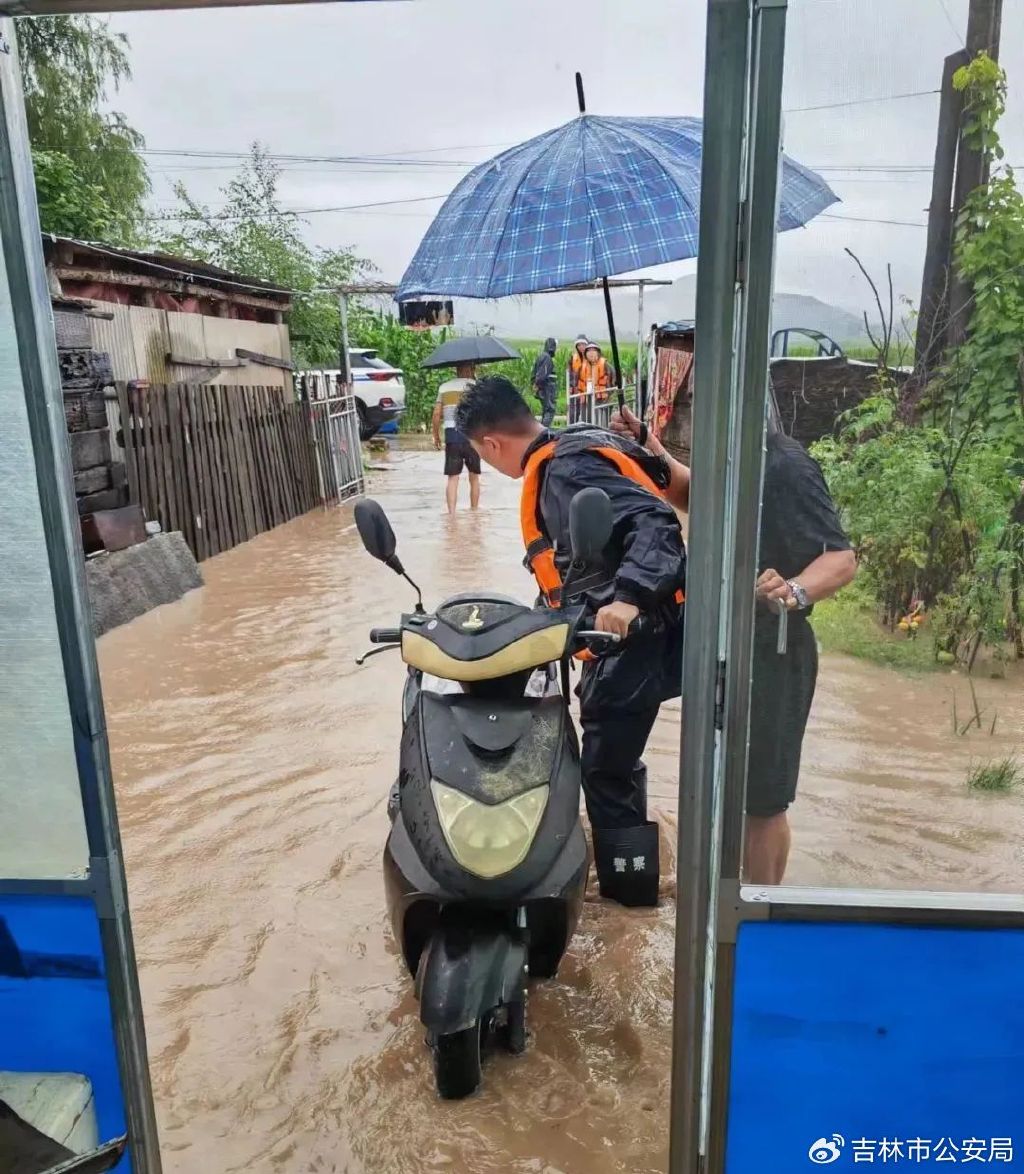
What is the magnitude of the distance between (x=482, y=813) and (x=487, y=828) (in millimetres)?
37

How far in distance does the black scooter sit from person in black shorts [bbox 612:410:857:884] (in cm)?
69

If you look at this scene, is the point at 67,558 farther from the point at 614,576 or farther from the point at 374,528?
the point at 614,576

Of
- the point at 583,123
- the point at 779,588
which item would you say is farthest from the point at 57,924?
the point at 583,123

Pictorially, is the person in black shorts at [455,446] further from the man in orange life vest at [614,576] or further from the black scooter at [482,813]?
the black scooter at [482,813]

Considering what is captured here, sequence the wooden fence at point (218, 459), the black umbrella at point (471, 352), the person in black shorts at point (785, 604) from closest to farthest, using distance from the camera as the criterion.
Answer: the person in black shorts at point (785, 604), the wooden fence at point (218, 459), the black umbrella at point (471, 352)

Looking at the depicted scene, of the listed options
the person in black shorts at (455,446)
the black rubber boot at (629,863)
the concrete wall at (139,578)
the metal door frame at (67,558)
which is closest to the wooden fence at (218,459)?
the concrete wall at (139,578)

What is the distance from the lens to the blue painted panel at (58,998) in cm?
168

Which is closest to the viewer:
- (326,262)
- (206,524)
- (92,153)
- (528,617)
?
(528,617)

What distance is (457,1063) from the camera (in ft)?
7.68

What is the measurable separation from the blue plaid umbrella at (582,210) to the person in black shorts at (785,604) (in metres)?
1.66

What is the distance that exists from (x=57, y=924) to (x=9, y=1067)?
325mm

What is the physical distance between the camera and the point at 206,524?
8.56 m

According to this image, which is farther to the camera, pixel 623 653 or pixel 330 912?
pixel 330 912

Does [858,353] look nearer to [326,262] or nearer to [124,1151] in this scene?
[124,1151]
